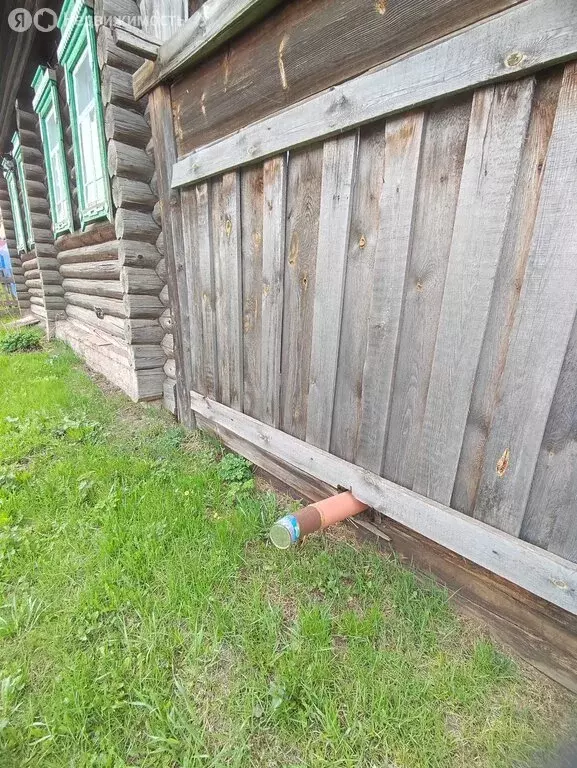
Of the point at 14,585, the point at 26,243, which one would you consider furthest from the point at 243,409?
the point at 26,243

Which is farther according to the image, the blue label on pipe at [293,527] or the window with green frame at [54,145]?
the window with green frame at [54,145]

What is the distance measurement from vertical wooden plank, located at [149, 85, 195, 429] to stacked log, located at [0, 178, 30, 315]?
25.8 feet

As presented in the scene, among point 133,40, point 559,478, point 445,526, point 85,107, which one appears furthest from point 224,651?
point 85,107

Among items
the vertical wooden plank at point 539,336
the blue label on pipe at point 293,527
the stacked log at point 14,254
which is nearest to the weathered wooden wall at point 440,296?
the vertical wooden plank at point 539,336

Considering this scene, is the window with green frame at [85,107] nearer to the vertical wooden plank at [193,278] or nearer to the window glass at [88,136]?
the window glass at [88,136]

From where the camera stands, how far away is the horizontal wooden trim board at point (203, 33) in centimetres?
164

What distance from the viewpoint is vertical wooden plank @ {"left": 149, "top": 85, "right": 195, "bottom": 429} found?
7.84 ft

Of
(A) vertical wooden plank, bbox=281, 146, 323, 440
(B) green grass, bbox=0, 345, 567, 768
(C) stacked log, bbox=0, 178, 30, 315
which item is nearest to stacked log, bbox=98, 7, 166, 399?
(B) green grass, bbox=0, 345, 567, 768

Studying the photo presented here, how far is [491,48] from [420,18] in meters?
0.31

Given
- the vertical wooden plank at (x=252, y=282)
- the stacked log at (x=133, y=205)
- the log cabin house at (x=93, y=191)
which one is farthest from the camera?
the log cabin house at (x=93, y=191)

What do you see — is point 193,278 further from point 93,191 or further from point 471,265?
point 93,191

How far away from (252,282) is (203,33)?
1.23m

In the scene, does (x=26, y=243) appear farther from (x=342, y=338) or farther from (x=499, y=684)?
(x=499, y=684)

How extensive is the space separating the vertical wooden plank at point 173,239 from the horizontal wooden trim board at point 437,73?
35.2 inches
